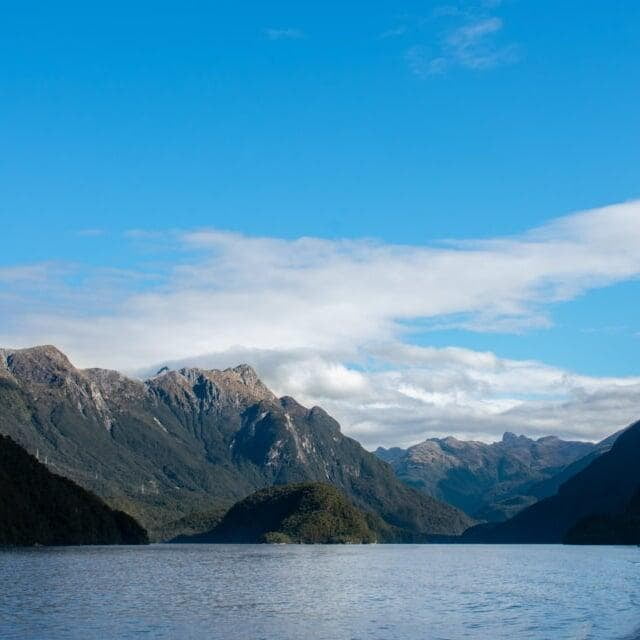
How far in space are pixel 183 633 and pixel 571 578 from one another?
121763 millimetres

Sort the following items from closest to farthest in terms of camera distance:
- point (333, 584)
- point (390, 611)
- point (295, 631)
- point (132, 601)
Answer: point (295, 631) → point (390, 611) → point (132, 601) → point (333, 584)

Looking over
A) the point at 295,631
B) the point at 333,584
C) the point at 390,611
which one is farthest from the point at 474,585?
the point at 295,631

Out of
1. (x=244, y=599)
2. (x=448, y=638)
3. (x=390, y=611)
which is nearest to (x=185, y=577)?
(x=244, y=599)

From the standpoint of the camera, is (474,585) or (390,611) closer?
(390,611)

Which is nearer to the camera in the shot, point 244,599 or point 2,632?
point 2,632

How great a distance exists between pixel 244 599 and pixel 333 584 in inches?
1474

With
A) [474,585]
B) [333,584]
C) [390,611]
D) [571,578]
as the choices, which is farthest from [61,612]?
[571,578]

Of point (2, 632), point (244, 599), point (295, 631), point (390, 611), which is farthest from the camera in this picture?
point (244, 599)

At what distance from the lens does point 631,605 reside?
12656 cm

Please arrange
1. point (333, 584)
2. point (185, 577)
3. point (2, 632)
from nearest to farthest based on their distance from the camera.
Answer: point (2, 632)
point (333, 584)
point (185, 577)

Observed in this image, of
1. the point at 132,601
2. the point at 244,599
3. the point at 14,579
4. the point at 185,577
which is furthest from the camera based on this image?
the point at 185,577

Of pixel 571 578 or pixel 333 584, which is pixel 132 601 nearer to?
pixel 333 584

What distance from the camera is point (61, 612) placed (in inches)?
4178

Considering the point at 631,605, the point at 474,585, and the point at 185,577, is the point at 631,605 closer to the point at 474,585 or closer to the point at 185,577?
the point at 474,585
